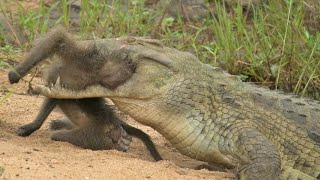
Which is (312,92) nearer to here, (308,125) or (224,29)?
(224,29)

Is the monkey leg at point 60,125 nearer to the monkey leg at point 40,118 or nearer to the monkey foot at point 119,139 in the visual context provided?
the monkey leg at point 40,118

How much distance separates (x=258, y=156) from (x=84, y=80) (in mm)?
1153

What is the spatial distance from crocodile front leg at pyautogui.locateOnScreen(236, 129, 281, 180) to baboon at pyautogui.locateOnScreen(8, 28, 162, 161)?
2.00 feet

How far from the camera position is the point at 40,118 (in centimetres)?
500

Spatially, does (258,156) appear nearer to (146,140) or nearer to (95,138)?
(146,140)

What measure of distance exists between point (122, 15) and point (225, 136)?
3.25 meters

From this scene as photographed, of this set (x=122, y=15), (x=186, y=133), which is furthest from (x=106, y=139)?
(x=122, y=15)

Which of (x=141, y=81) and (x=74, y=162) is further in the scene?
(x=141, y=81)

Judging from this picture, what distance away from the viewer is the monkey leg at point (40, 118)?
16.3 feet

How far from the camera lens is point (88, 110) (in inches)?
196

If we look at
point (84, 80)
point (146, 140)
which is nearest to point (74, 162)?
point (84, 80)

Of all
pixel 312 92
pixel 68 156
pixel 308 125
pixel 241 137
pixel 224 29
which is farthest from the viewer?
pixel 224 29

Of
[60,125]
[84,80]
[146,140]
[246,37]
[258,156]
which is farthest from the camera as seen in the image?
[246,37]

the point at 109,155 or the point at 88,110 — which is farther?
the point at 88,110
